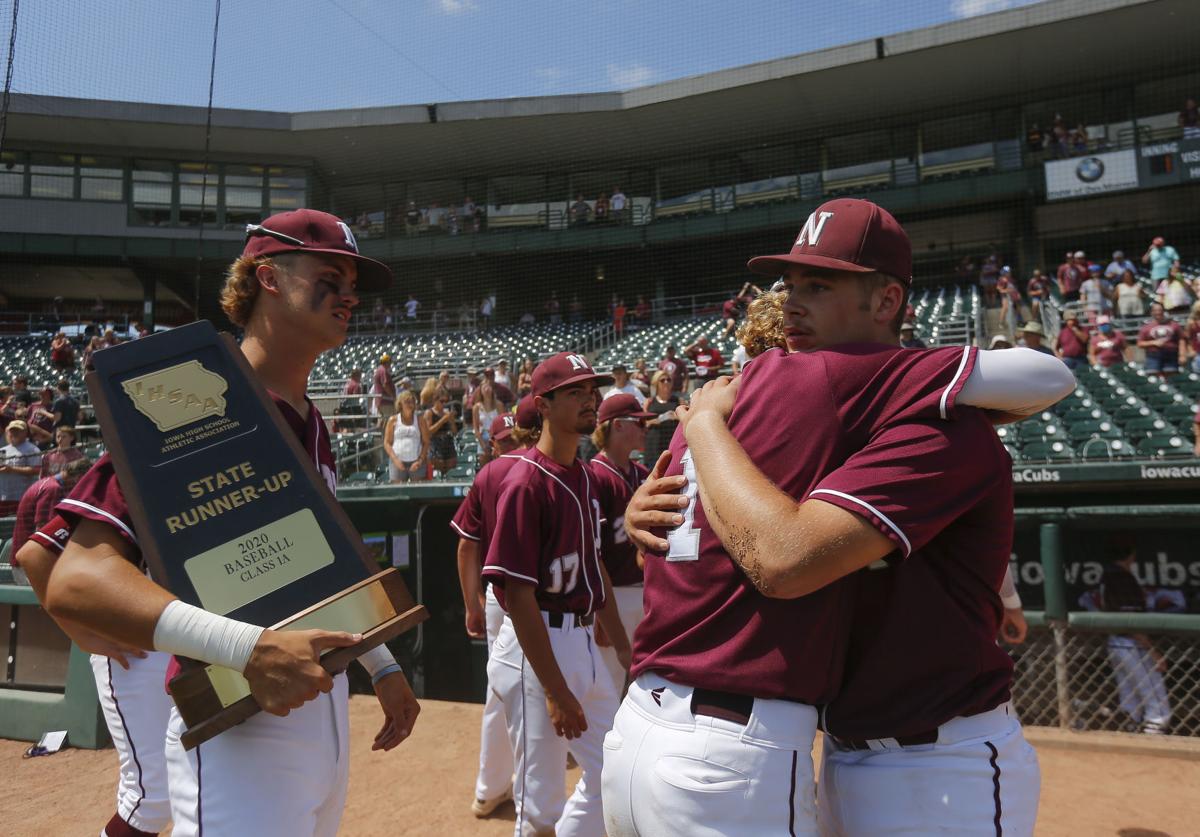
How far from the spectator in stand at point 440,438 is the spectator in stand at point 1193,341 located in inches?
336

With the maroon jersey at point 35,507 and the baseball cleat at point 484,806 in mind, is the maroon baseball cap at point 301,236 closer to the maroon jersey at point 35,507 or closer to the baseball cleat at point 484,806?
the baseball cleat at point 484,806

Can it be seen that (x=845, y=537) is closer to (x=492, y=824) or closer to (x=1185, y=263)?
(x=492, y=824)

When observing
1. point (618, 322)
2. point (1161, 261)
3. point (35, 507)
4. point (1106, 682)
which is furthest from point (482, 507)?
point (618, 322)

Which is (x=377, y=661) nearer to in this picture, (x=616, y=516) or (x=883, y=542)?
(x=883, y=542)

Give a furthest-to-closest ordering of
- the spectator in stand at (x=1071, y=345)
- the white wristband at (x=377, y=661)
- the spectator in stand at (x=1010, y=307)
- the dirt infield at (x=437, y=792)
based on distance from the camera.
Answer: the spectator in stand at (x=1010, y=307) → the spectator in stand at (x=1071, y=345) → the dirt infield at (x=437, y=792) → the white wristband at (x=377, y=661)

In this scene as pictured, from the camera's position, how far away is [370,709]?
5402 millimetres

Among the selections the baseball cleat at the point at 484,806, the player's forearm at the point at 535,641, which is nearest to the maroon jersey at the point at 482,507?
the player's forearm at the point at 535,641

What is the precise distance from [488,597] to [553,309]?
60.3 feet

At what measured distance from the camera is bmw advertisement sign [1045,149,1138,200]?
16094mm

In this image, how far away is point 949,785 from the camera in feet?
4.16

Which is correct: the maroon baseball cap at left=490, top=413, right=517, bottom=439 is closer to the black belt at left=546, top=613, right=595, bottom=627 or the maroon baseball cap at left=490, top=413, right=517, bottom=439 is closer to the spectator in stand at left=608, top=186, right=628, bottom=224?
the black belt at left=546, top=613, right=595, bottom=627

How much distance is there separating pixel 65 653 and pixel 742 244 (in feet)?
59.7

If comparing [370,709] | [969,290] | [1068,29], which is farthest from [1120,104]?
[370,709]

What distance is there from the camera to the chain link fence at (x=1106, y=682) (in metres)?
4.54
